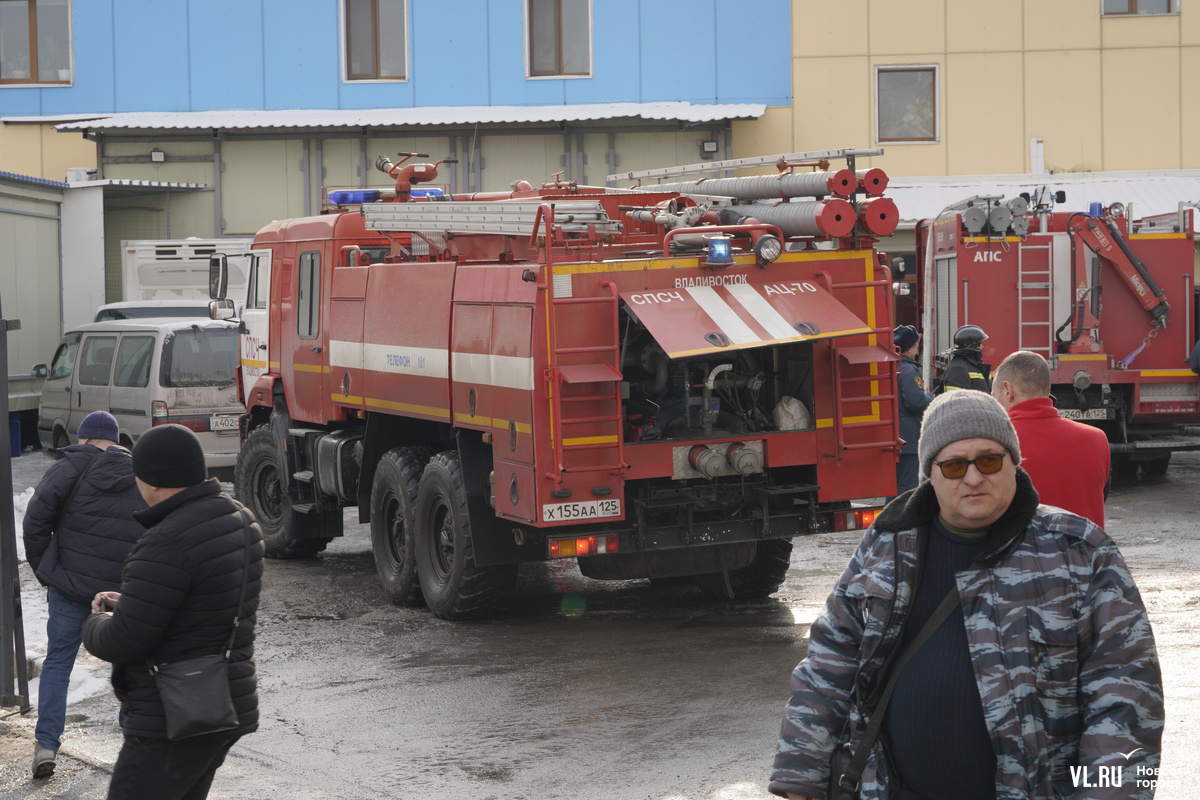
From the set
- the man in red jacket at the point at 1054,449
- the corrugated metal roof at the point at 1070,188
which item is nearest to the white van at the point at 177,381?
the man in red jacket at the point at 1054,449

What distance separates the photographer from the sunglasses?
3.22m

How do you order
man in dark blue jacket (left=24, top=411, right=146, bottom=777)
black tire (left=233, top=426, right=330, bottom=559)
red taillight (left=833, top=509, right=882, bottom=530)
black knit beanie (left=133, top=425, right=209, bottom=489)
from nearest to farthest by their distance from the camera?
black knit beanie (left=133, top=425, right=209, bottom=489)
man in dark blue jacket (left=24, top=411, right=146, bottom=777)
red taillight (left=833, top=509, right=882, bottom=530)
black tire (left=233, top=426, right=330, bottom=559)

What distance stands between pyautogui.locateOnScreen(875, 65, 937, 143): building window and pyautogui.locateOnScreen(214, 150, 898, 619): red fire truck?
1546cm

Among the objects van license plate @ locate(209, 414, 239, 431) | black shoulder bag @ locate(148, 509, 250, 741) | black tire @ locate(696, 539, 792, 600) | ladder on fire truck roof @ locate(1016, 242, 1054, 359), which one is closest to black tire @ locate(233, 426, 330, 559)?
van license plate @ locate(209, 414, 239, 431)

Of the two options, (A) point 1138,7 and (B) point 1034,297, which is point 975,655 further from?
(A) point 1138,7

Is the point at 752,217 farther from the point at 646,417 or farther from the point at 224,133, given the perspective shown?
the point at 224,133

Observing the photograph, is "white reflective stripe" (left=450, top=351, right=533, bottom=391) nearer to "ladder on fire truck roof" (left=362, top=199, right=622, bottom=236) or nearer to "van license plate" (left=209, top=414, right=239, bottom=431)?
"ladder on fire truck roof" (left=362, top=199, right=622, bottom=236)

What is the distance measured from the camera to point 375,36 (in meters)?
26.2

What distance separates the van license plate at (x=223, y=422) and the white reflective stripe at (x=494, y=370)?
6.52 meters

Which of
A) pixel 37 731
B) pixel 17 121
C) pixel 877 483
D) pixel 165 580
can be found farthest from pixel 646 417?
pixel 17 121

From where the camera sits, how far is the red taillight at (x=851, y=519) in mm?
9781

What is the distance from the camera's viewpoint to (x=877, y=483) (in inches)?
384

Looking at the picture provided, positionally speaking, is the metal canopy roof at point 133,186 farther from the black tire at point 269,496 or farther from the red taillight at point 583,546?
the red taillight at point 583,546

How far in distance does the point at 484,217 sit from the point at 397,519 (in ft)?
8.07
